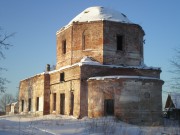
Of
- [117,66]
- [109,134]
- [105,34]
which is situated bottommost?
[109,134]

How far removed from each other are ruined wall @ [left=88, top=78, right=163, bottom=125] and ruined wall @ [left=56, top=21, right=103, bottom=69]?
8.83ft

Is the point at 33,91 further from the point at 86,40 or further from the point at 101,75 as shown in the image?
the point at 101,75

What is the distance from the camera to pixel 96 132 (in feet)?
36.0

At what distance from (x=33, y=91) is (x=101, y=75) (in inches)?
314

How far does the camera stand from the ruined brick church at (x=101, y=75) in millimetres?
17719

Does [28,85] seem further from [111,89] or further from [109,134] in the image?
[109,134]

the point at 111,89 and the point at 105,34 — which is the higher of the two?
the point at 105,34

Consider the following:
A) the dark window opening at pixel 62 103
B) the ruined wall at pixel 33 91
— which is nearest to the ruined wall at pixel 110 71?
the dark window opening at pixel 62 103

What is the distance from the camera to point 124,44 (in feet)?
68.3

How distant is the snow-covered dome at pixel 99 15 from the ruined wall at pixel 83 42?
1.84 ft

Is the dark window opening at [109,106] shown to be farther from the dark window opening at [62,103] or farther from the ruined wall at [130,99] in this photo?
the dark window opening at [62,103]

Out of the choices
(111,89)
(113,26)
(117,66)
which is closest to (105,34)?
(113,26)

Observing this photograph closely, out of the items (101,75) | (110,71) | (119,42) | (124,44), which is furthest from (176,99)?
(101,75)

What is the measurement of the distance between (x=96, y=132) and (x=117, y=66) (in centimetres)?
935
